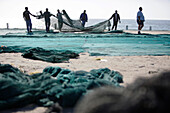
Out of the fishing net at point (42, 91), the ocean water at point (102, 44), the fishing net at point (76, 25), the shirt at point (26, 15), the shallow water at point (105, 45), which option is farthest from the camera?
the fishing net at point (76, 25)

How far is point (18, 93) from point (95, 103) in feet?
6.42

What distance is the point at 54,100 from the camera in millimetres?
2820

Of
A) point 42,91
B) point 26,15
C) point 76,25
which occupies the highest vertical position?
point 26,15

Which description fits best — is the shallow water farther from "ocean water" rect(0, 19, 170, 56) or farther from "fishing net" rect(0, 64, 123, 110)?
"fishing net" rect(0, 64, 123, 110)

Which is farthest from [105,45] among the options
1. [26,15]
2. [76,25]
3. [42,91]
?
[26,15]

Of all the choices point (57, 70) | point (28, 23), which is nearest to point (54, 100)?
point (57, 70)

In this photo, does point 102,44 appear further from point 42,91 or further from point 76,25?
point 76,25

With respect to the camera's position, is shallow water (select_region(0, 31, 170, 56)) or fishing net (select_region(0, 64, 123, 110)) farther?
shallow water (select_region(0, 31, 170, 56))

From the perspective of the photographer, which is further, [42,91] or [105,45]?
[105,45]

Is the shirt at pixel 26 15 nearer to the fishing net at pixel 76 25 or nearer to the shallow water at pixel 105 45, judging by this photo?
the fishing net at pixel 76 25

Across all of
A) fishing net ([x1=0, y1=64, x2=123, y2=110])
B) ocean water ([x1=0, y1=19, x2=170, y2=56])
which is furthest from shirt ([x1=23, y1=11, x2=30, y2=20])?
fishing net ([x1=0, y1=64, x2=123, y2=110])

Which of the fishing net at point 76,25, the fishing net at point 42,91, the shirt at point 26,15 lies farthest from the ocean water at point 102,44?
the fishing net at point 76,25

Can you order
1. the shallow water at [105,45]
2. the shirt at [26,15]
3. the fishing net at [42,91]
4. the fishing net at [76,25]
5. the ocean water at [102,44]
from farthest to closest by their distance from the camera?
the fishing net at [76,25], the shirt at [26,15], the ocean water at [102,44], the shallow water at [105,45], the fishing net at [42,91]

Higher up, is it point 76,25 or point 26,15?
point 26,15
